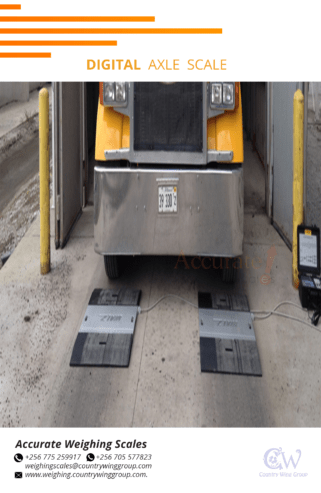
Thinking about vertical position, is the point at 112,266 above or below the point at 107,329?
above

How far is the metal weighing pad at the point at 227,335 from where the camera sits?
287 cm

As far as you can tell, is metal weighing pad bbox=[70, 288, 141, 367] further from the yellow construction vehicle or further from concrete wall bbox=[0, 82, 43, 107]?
concrete wall bbox=[0, 82, 43, 107]

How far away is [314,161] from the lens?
20.0 feet

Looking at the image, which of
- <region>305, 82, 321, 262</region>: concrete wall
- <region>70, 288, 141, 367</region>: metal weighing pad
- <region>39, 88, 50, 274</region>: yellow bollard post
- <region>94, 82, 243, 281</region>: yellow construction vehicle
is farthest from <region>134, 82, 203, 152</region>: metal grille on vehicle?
<region>305, 82, 321, 262</region>: concrete wall

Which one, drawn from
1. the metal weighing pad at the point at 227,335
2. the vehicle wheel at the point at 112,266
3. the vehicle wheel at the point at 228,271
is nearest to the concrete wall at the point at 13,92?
the vehicle wheel at the point at 112,266

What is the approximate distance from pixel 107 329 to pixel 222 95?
75.4 inches

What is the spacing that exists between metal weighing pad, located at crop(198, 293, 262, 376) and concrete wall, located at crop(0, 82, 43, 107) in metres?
9.30

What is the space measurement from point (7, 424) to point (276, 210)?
3.43 meters

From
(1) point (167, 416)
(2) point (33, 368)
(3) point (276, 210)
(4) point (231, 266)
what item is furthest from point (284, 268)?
(2) point (33, 368)

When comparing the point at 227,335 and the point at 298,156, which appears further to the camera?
the point at 298,156

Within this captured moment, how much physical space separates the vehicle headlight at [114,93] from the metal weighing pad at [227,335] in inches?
65.5

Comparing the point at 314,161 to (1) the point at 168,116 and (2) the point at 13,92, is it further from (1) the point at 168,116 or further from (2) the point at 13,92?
(2) the point at 13,92

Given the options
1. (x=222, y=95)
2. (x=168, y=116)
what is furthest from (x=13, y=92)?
(x=222, y=95)

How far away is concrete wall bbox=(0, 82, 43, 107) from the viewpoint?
35.4ft
